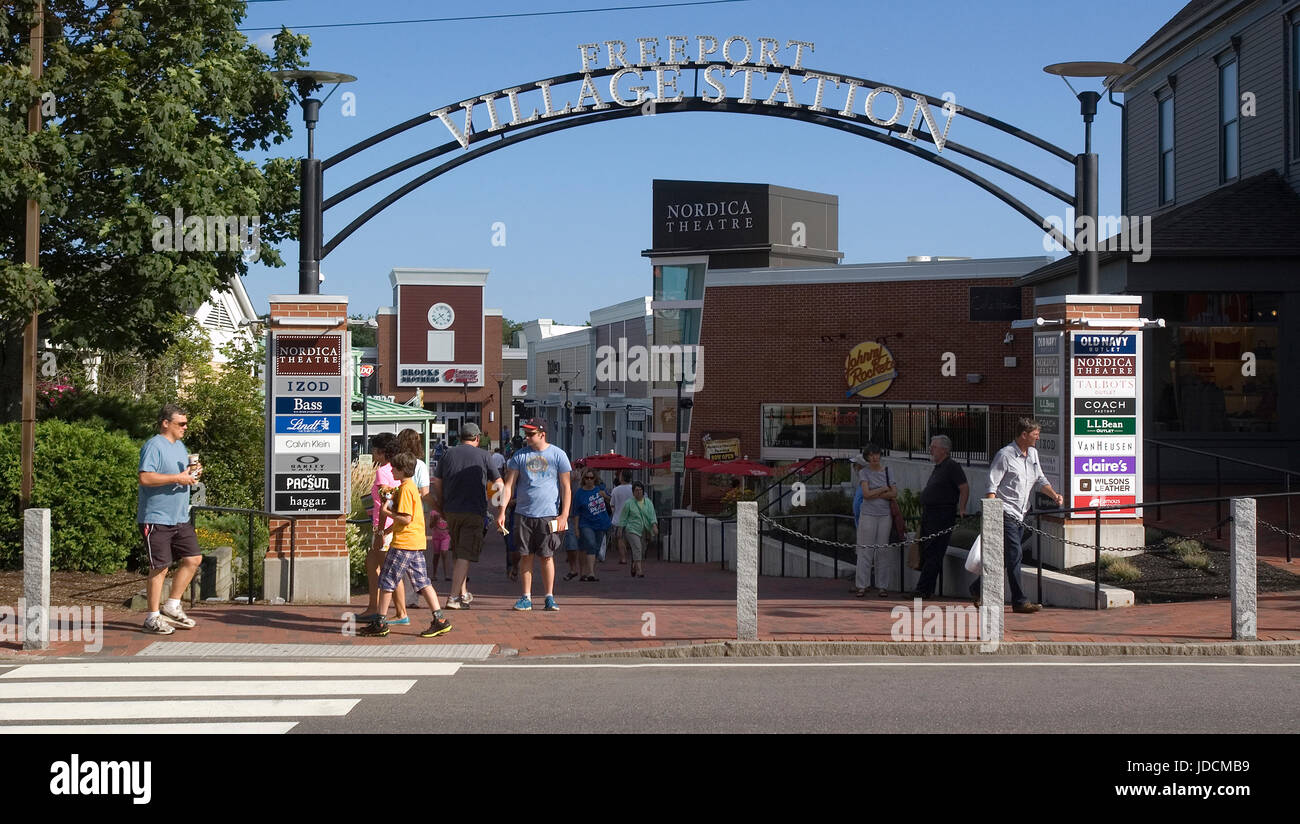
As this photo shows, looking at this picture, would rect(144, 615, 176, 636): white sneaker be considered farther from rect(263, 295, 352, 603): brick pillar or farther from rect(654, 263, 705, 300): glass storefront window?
rect(654, 263, 705, 300): glass storefront window

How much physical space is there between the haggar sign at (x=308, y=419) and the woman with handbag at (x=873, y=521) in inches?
213

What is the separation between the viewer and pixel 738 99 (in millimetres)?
15250

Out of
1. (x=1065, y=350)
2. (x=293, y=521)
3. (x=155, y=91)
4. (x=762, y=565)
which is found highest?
(x=155, y=91)

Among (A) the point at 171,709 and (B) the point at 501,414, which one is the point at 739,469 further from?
(B) the point at 501,414

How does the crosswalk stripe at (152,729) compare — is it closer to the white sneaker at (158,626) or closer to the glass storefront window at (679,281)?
the white sneaker at (158,626)

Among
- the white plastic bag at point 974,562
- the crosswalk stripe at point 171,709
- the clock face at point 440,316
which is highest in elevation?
the clock face at point 440,316

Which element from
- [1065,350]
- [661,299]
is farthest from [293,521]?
[661,299]

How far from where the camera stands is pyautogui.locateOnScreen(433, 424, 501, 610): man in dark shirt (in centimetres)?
1303

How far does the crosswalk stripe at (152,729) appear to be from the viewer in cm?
713

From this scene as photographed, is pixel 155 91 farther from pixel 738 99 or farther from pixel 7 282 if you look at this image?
pixel 738 99

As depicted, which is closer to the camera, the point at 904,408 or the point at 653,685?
the point at 653,685

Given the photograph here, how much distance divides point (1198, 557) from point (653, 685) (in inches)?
274

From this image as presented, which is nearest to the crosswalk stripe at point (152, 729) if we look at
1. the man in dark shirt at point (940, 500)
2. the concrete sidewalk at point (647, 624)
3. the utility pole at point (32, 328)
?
the concrete sidewalk at point (647, 624)
